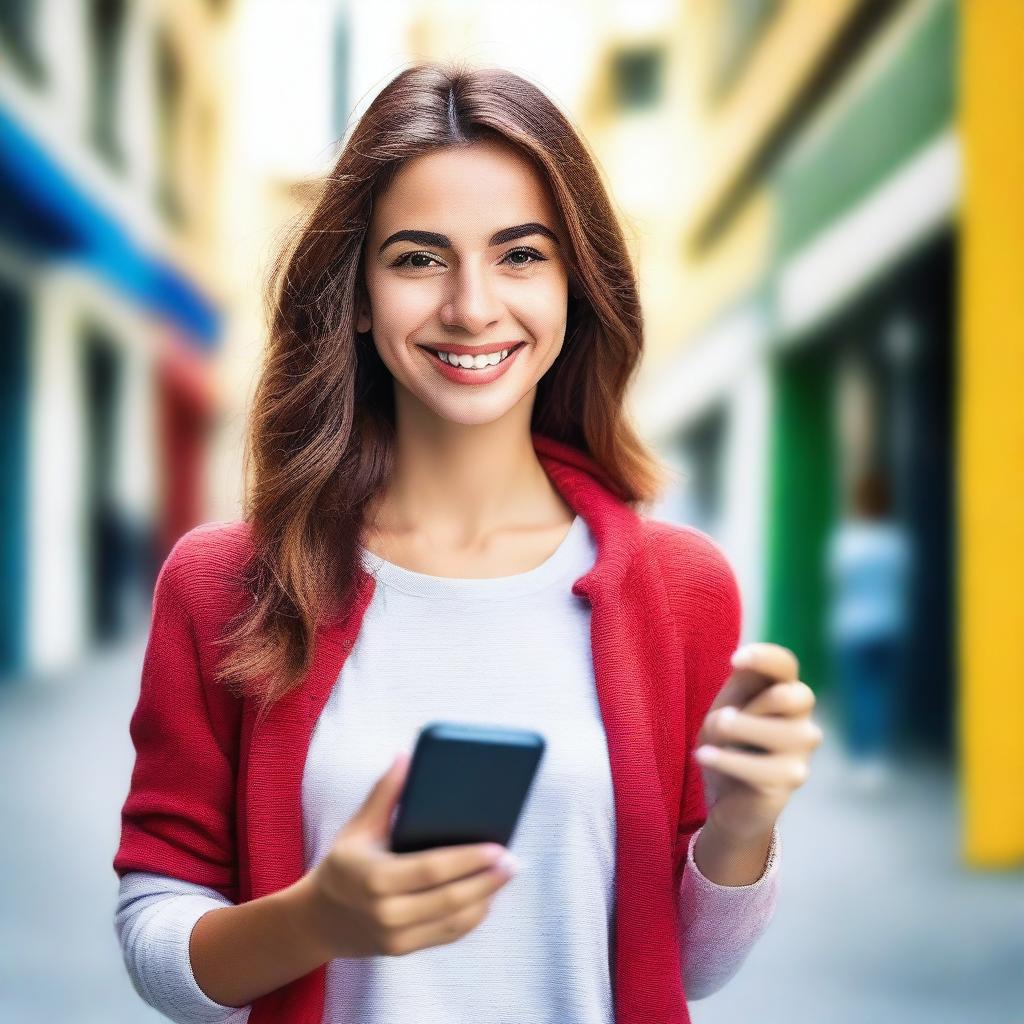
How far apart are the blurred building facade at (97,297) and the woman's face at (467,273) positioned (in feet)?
19.9

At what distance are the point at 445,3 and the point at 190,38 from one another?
1.75 m

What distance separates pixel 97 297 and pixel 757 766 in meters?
7.69

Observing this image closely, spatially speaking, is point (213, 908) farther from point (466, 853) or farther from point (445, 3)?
point (445, 3)

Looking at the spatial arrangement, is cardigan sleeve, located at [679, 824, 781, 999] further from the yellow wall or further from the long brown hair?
the yellow wall

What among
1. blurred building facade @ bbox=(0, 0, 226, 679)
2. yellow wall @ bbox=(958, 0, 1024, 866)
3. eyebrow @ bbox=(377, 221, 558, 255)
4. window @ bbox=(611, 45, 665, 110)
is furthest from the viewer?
window @ bbox=(611, 45, 665, 110)

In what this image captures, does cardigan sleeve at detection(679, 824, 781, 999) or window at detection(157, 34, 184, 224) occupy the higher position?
window at detection(157, 34, 184, 224)

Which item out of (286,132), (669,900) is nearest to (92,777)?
(286,132)

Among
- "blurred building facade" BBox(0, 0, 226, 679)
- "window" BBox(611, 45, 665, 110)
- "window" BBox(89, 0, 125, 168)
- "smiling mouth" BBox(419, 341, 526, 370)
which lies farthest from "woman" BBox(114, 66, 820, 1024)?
"window" BBox(89, 0, 125, 168)

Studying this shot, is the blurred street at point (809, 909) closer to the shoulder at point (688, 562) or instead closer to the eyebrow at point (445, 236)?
the shoulder at point (688, 562)

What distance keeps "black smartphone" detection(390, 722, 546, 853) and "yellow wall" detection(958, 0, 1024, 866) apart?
13.6 feet

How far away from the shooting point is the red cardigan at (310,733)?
147 centimetres

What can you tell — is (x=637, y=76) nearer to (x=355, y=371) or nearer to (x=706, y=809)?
(x=355, y=371)

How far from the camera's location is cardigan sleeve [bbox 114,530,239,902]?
1515 mm

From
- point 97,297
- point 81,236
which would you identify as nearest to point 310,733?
point 81,236
